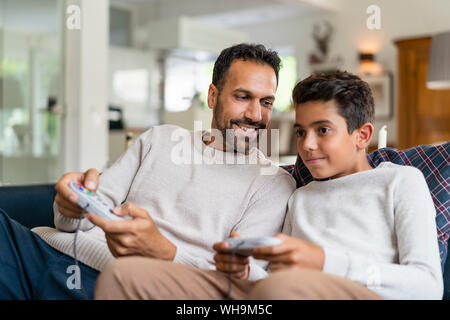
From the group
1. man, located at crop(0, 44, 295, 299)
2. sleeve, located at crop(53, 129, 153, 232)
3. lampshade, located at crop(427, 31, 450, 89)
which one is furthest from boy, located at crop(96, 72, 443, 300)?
lampshade, located at crop(427, 31, 450, 89)

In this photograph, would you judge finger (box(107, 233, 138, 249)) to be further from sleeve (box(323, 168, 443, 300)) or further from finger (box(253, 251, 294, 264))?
sleeve (box(323, 168, 443, 300))

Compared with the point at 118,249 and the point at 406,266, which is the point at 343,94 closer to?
the point at 406,266

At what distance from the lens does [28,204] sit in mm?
1790

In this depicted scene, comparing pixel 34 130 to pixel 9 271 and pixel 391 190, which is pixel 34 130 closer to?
pixel 9 271

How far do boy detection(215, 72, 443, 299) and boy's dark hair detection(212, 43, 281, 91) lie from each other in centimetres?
25

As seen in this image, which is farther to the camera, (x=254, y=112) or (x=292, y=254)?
(x=254, y=112)

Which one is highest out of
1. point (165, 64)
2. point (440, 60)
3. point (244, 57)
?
point (165, 64)

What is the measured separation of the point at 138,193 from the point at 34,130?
107 inches

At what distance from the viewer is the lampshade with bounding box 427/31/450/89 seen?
3.60 meters

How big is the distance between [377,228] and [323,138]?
0.22 metres

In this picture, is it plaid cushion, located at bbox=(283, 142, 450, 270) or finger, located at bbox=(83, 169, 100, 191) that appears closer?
finger, located at bbox=(83, 169, 100, 191)

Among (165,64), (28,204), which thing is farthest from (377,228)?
(165,64)

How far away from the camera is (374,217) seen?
1154mm

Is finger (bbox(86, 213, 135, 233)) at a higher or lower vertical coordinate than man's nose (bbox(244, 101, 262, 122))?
lower
